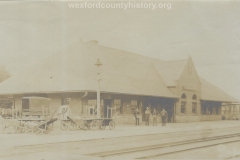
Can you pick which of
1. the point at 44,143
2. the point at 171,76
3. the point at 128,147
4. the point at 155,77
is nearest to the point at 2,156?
the point at 44,143

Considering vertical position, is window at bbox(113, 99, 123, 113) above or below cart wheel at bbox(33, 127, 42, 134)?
above

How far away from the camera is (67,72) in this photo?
8.42 metres

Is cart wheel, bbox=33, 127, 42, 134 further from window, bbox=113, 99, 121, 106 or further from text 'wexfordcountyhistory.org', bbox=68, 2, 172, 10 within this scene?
Answer: window, bbox=113, 99, 121, 106

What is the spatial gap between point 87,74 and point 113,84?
56.8 inches

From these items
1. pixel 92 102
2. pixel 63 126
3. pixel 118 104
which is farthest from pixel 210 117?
pixel 63 126

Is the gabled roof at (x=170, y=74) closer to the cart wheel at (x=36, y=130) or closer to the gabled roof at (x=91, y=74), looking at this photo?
the gabled roof at (x=91, y=74)

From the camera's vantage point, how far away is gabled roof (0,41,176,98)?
335 inches

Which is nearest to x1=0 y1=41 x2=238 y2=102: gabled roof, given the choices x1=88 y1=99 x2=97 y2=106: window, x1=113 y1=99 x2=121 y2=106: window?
x1=88 y1=99 x2=97 y2=106: window

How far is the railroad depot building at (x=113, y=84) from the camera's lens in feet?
29.5

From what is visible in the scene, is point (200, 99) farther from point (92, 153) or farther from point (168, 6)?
point (92, 153)

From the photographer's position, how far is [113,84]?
35.8 feet

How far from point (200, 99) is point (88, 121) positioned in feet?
22.1

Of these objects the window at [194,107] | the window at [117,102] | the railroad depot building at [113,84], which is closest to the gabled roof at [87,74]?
the railroad depot building at [113,84]

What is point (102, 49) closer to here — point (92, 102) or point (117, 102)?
point (92, 102)
